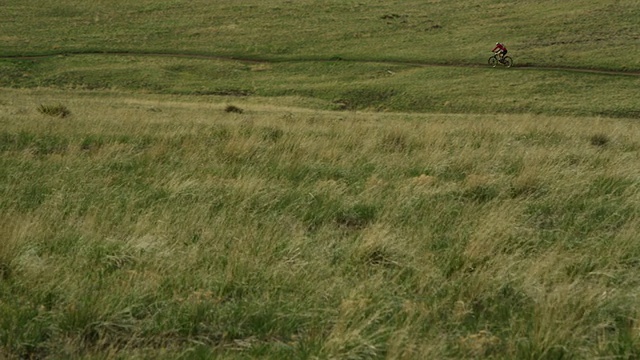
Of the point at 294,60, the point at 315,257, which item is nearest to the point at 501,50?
the point at 294,60

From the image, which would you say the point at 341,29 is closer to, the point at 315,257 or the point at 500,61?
the point at 500,61

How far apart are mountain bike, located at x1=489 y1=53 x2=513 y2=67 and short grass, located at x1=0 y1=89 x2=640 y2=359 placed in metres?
49.3

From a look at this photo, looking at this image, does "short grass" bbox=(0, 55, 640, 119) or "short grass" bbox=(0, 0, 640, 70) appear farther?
"short grass" bbox=(0, 0, 640, 70)

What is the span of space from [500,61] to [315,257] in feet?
179

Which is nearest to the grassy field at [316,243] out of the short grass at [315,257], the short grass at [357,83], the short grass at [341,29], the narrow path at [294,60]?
the short grass at [315,257]

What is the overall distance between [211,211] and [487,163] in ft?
14.9

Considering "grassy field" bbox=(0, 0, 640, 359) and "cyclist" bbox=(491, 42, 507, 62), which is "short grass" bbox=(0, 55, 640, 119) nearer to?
"cyclist" bbox=(491, 42, 507, 62)

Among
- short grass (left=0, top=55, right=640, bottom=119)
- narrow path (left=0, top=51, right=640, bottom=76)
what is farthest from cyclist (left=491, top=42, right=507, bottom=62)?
short grass (left=0, top=55, right=640, bottom=119)

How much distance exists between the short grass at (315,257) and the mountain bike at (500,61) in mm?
49313

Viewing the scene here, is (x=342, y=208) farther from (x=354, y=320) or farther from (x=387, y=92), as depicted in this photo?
(x=387, y=92)

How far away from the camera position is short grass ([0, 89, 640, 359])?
4.12 m

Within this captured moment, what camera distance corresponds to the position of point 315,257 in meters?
5.45

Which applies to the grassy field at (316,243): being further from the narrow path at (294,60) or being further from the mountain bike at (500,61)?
the mountain bike at (500,61)

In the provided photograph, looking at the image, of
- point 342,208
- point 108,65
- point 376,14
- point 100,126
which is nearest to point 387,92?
point 108,65
